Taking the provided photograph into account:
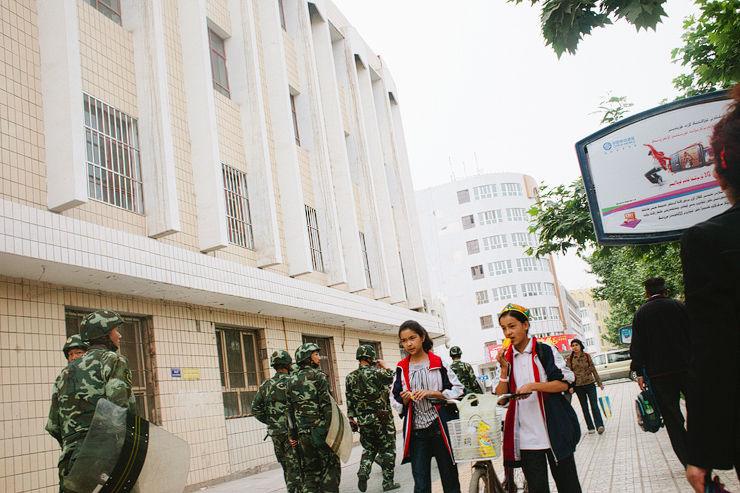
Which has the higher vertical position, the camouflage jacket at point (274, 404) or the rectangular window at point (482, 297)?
the rectangular window at point (482, 297)

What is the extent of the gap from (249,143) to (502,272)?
188 feet

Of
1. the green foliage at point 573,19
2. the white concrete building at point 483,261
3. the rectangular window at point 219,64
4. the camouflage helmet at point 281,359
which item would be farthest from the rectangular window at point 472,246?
the green foliage at point 573,19

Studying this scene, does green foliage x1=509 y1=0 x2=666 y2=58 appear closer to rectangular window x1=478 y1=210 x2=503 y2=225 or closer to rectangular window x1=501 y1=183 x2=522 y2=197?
rectangular window x1=478 y1=210 x2=503 y2=225

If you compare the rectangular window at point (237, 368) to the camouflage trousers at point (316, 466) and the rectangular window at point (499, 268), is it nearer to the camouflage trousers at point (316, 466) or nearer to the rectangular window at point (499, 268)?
the camouflage trousers at point (316, 466)

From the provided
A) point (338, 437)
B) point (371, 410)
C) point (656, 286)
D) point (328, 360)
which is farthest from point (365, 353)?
point (328, 360)

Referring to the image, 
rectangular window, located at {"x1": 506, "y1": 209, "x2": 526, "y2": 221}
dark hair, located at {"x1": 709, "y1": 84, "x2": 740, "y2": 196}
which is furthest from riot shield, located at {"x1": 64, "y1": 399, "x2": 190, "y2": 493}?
rectangular window, located at {"x1": 506, "y1": 209, "x2": 526, "y2": 221}

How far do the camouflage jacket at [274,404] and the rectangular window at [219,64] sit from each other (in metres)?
8.90

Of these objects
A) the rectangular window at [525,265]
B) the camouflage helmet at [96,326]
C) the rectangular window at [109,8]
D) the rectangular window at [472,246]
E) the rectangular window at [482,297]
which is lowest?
the camouflage helmet at [96,326]

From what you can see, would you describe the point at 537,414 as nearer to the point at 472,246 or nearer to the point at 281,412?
the point at 281,412

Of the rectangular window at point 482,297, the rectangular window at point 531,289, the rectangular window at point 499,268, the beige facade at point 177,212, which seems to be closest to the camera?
the beige facade at point 177,212

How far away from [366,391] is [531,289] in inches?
2455

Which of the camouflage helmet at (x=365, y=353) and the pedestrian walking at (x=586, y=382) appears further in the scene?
the pedestrian walking at (x=586, y=382)

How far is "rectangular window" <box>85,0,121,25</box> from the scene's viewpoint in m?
10.9

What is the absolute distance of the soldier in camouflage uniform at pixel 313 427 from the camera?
19.7ft
